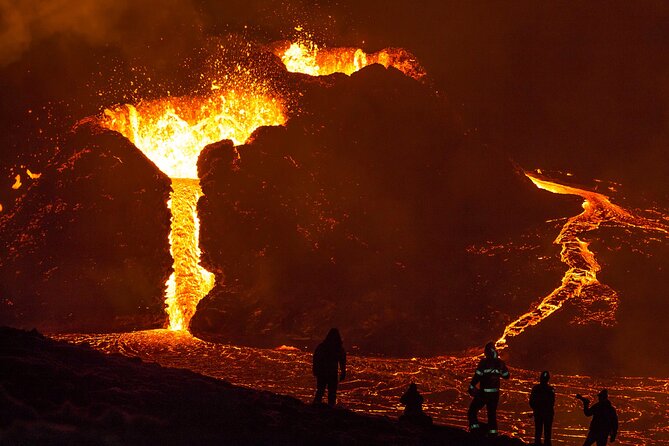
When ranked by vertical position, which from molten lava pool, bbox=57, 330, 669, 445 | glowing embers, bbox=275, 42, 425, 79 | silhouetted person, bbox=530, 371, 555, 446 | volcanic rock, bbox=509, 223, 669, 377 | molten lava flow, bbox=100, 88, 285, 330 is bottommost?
molten lava pool, bbox=57, 330, 669, 445

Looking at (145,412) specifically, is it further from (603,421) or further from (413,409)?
(603,421)

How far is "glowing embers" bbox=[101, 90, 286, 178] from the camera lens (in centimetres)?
4478

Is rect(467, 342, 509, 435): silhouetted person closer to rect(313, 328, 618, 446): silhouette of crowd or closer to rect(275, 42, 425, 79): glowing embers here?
rect(313, 328, 618, 446): silhouette of crowd

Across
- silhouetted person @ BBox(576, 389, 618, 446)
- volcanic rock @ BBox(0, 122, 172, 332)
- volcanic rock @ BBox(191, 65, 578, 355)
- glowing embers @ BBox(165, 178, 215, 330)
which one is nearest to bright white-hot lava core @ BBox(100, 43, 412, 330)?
glowing embers @ BBox(165, 178, 215, 330)

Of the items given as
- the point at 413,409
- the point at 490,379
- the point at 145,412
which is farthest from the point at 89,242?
the point at 490,379

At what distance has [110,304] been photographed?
3425 cm

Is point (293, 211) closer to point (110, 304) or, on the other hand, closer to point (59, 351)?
point (110, 304)

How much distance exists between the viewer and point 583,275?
118 feet

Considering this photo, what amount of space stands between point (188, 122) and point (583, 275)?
27.0m

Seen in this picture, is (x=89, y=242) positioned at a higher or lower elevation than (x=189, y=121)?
lower

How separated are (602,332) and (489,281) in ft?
21.7

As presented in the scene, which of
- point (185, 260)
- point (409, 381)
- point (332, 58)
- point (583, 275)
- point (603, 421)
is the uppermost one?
point (332, 58)

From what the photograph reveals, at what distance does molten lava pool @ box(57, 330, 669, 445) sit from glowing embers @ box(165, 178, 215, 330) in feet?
6.32

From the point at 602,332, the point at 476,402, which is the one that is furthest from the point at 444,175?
the point at 476,402
